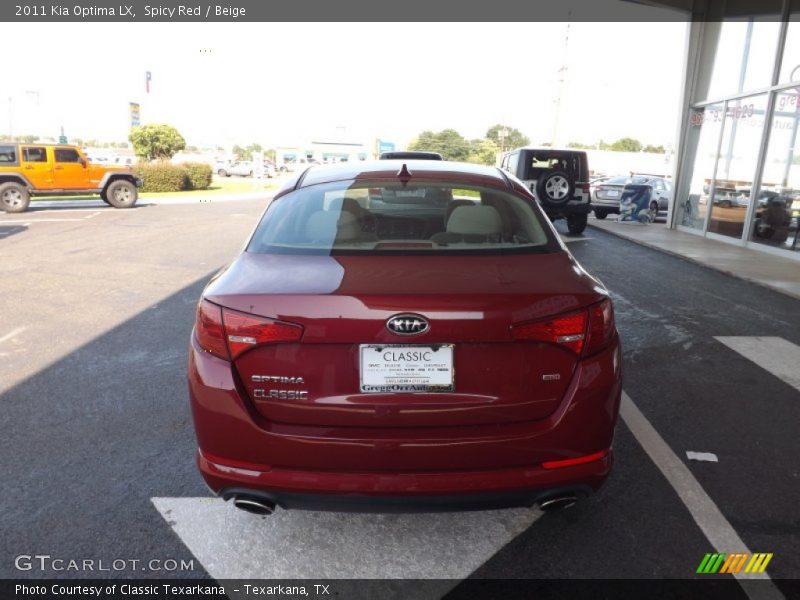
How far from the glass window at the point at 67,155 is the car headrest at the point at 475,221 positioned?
63.3 ft

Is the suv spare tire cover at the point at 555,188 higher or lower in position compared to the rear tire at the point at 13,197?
higher

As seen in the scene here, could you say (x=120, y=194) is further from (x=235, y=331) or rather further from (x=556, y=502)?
(x=556, y=502)

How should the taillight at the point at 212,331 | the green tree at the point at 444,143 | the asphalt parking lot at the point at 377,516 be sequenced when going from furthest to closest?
the green tree at the point at 444,143, the asphalt parking lot at the point at 377,516, the taillight at the point at 212,331

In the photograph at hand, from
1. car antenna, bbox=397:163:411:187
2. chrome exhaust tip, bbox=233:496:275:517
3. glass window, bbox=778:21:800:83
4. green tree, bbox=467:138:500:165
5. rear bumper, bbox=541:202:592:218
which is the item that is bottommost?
chrome exhaust tip, bbox=233:496:275:517

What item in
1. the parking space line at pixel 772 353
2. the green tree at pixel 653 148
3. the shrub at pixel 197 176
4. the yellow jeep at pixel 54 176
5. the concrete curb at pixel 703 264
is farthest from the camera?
the green tree at pixel 653 148

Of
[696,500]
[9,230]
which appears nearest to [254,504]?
[696,500]

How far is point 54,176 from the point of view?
724 inches

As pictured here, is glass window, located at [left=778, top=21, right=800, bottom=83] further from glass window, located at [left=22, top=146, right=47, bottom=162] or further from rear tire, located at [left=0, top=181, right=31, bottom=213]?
rear tire, located at [left=0, top=181, right=31, bottom=213]

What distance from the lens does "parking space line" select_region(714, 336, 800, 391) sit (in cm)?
496

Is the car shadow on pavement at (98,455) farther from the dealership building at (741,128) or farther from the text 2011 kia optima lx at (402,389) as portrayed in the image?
the dealership building at (741,128)

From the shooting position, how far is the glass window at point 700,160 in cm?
1539

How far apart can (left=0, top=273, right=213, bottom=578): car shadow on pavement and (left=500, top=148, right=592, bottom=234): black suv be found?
10897 millimetres
